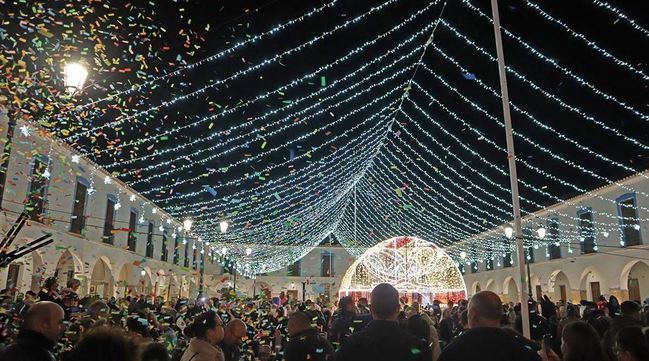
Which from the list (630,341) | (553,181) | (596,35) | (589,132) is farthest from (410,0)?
(553,181)

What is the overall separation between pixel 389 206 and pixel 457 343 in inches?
1097

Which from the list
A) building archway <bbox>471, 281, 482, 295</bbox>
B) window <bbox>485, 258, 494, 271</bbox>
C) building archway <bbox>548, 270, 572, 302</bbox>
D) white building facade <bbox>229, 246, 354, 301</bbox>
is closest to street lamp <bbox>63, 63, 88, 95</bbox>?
building archway <bbox>548, 270, 572, 302</bbox>

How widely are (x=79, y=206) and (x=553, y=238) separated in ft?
77.8

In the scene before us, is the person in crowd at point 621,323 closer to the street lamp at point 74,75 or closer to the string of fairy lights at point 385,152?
the string of fairy lights at point 385,152

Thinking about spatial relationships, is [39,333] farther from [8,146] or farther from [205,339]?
[8,146]

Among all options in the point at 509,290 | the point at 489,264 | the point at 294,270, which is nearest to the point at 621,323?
the point at 509,290

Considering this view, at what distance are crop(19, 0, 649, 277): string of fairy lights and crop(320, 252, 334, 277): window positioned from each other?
11.5 meters

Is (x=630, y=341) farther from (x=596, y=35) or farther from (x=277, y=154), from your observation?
(x=277, y=154)

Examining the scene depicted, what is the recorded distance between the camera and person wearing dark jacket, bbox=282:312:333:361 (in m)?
4.50

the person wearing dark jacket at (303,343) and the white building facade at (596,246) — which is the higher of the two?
the white building facade at (596,246)

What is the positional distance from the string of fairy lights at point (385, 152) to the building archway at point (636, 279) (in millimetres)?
1587

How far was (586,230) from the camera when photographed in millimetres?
24969

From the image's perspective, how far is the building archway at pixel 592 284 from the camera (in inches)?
933

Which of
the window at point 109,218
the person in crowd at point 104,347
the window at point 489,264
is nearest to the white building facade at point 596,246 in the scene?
the window at point 489,264
